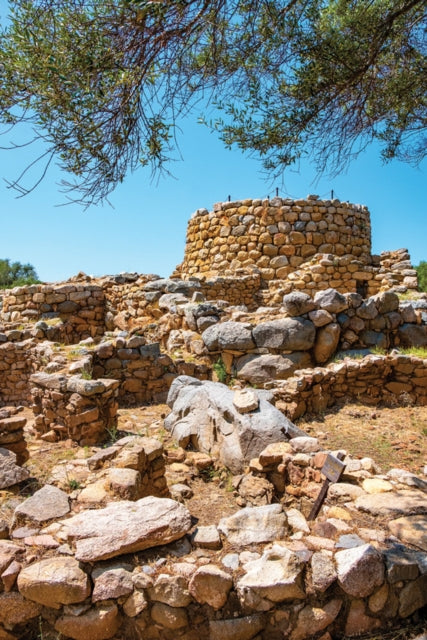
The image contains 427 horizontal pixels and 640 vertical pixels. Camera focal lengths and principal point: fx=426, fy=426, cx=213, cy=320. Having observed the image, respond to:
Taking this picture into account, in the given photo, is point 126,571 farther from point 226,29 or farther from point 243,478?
point 226,29

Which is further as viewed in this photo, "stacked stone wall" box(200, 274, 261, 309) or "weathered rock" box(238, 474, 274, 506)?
"stacked stone wall" box(200, 274, 261, 309)

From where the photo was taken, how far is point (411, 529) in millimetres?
3156

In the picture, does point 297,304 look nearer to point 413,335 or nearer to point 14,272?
point 413,335

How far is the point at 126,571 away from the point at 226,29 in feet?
17.6

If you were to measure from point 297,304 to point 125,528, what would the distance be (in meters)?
6.53

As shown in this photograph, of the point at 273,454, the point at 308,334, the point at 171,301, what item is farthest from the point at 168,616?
the point at 171,301

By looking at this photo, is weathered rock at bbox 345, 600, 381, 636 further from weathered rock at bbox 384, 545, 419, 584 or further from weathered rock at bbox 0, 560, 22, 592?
weathered rock at bbox 0, 560, 22, 592

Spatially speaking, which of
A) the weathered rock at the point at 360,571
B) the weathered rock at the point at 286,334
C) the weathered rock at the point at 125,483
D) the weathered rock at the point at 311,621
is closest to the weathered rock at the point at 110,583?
the weathered rock at the point at 125,483

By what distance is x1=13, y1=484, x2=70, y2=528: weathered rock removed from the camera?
311cm

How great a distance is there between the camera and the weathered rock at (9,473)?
3734 mm

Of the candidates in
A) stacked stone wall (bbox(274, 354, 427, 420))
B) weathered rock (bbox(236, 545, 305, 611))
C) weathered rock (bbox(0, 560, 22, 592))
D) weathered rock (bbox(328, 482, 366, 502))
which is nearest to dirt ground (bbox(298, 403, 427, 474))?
stacked stone wall (bbox(274, 354, 427, 420))

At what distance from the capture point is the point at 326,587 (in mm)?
2619

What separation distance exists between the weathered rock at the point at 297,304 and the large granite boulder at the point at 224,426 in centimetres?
295

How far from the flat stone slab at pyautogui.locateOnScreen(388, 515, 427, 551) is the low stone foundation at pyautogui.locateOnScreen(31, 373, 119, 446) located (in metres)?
4.12
